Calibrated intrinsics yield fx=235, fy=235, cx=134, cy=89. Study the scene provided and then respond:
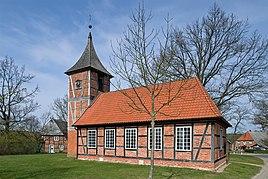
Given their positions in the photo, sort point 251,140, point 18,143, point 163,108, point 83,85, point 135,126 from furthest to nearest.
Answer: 1. point 251,140
2. point 18,143
3. point 83,85
4. point 135,126
5. point 163,108

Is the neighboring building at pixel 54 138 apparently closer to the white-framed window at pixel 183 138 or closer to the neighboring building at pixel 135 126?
the neighboring building at pixel 135 126

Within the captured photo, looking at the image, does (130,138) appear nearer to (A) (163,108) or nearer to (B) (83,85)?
(A) (163,108)

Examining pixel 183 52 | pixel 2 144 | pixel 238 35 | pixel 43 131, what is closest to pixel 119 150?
pixel 183 52

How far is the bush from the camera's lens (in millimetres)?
28000

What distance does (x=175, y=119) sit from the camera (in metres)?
14.1

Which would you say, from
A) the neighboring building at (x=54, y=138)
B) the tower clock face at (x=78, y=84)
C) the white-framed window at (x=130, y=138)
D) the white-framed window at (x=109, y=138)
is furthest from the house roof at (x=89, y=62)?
the neighboring building at (x=54, y=138)

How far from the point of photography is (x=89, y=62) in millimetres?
21750

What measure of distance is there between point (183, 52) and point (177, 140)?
38.2ft

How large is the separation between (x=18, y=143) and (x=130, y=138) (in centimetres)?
1985

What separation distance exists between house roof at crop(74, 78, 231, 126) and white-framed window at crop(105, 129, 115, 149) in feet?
2.35

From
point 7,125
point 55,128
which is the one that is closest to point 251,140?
point 55,128

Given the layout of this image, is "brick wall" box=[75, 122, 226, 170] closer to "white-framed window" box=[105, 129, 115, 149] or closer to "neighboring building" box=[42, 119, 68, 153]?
"white-framed window" box=[105, 129, 115, 149]

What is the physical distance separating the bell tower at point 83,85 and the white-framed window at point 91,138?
8.44 feet

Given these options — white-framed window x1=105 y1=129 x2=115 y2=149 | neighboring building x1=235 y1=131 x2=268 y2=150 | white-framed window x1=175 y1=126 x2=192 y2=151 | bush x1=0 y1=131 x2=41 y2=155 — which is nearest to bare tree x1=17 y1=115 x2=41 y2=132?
bush x1=0 y1=131 x2=41 y2=155
